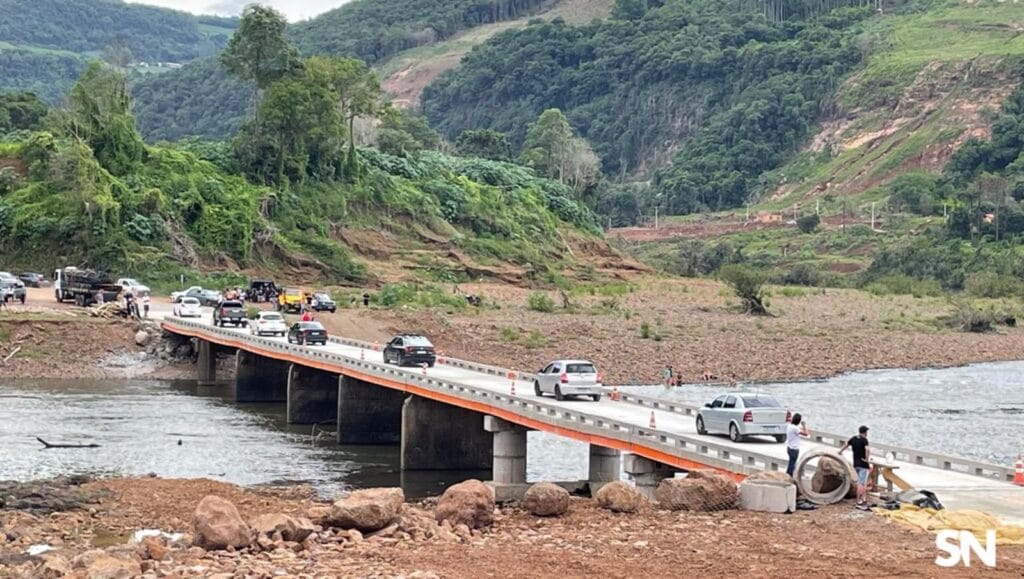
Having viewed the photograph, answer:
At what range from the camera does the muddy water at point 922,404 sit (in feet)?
172

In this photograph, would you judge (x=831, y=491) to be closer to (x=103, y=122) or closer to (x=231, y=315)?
(x=231, y=315)

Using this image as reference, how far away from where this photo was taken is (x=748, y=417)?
115ft

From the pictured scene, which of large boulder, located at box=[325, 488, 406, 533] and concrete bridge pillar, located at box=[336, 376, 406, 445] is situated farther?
concrete bridge pillar, located at box=[336, 376, 406, 445]

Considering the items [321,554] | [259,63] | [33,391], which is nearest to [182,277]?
[259,63]

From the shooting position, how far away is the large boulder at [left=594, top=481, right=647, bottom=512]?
2936 cm

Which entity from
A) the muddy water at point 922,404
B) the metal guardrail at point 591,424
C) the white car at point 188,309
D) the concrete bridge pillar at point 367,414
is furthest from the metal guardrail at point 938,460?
the white car at point 188,309

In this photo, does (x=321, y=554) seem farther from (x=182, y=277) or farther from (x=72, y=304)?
(x=182, y=277)

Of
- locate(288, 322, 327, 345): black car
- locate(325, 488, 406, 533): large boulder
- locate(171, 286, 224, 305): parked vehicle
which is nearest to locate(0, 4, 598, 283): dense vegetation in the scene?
locate(171, 286, 224, 305): parked vehicle

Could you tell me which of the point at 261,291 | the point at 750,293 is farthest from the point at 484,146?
the point at 261,291

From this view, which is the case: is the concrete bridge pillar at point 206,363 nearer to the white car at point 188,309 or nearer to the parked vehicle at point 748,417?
the white car at point 188,309

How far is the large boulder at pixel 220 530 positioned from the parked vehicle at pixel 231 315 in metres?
49.9

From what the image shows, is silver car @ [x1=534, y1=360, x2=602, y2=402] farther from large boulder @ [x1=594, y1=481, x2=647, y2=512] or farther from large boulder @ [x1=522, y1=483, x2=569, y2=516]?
large boulder @ [x1=594, y1=481, x2=647, y2=512]

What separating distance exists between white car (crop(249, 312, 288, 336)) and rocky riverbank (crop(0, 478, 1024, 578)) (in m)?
39.4

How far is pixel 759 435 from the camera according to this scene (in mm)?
35406
